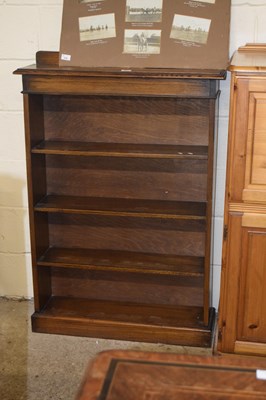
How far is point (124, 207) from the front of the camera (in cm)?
285

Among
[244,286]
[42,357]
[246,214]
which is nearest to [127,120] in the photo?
[246,214]

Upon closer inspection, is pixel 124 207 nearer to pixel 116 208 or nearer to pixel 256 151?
pixel 116 208

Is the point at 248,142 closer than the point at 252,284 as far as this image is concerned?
Yes

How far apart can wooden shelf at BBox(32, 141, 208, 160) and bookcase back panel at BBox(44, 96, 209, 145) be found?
0.19 feet

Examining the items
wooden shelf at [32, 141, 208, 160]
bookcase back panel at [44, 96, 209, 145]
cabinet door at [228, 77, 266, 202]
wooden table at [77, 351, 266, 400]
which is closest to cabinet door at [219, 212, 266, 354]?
cabinet door at [228, 77, 266, 202]

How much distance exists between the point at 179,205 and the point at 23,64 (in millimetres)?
1038

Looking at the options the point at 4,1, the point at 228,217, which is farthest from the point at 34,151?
the point at 228,217

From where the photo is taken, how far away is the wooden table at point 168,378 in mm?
1352

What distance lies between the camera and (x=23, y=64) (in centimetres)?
295

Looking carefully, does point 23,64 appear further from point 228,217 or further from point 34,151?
point 228,217

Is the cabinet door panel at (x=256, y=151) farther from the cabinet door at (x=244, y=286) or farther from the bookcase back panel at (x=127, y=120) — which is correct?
the bookcase back panel at (x=127, y=120)

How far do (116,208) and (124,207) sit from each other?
0.14ft

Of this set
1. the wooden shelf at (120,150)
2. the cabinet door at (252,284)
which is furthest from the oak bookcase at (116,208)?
the cabinet door at (252,284)

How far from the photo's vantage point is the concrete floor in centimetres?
251
